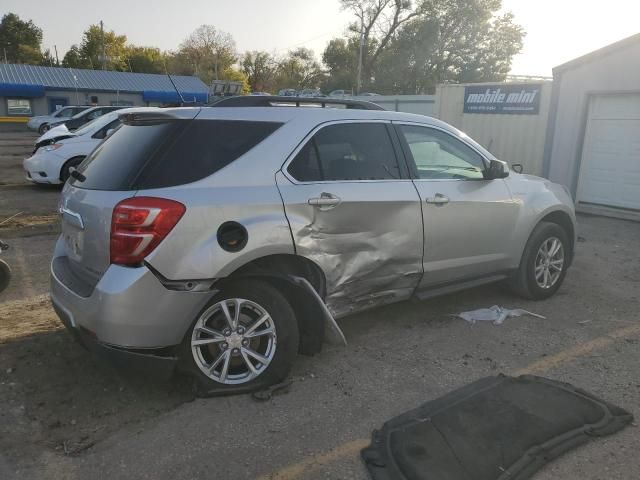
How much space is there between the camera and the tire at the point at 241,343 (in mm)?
3307

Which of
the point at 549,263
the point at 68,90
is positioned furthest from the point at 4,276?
the point at 68,90

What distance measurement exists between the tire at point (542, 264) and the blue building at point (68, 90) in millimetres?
39440

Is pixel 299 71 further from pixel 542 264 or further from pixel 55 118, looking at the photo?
pixel 542 264

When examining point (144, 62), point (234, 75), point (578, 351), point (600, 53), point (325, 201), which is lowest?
point (578, 351)

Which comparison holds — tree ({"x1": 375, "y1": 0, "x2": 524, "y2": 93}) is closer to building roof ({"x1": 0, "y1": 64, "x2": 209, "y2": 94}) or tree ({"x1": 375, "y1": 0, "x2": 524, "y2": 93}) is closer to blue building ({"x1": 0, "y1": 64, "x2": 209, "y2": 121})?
Answer: blue building ({"x1": 0, "y1": 64, "x2": 209, "y2": 121})

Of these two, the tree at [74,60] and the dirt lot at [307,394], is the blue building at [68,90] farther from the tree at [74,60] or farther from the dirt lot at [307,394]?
the dirt lot at [307,394]

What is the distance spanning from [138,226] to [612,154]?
10.2 meters

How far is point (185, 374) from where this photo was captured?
341 cm

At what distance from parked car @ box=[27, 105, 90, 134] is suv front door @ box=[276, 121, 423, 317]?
22.7 meters

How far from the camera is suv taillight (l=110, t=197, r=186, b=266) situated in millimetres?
3006

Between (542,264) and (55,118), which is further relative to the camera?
(55,118)

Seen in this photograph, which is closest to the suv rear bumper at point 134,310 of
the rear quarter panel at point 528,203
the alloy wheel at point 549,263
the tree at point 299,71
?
the rear quarter panel at point 528,203

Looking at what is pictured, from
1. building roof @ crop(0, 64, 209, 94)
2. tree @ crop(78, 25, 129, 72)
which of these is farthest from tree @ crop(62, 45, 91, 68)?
building roof @ crop(0, 64, 209, 94)

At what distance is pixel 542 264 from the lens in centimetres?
528
